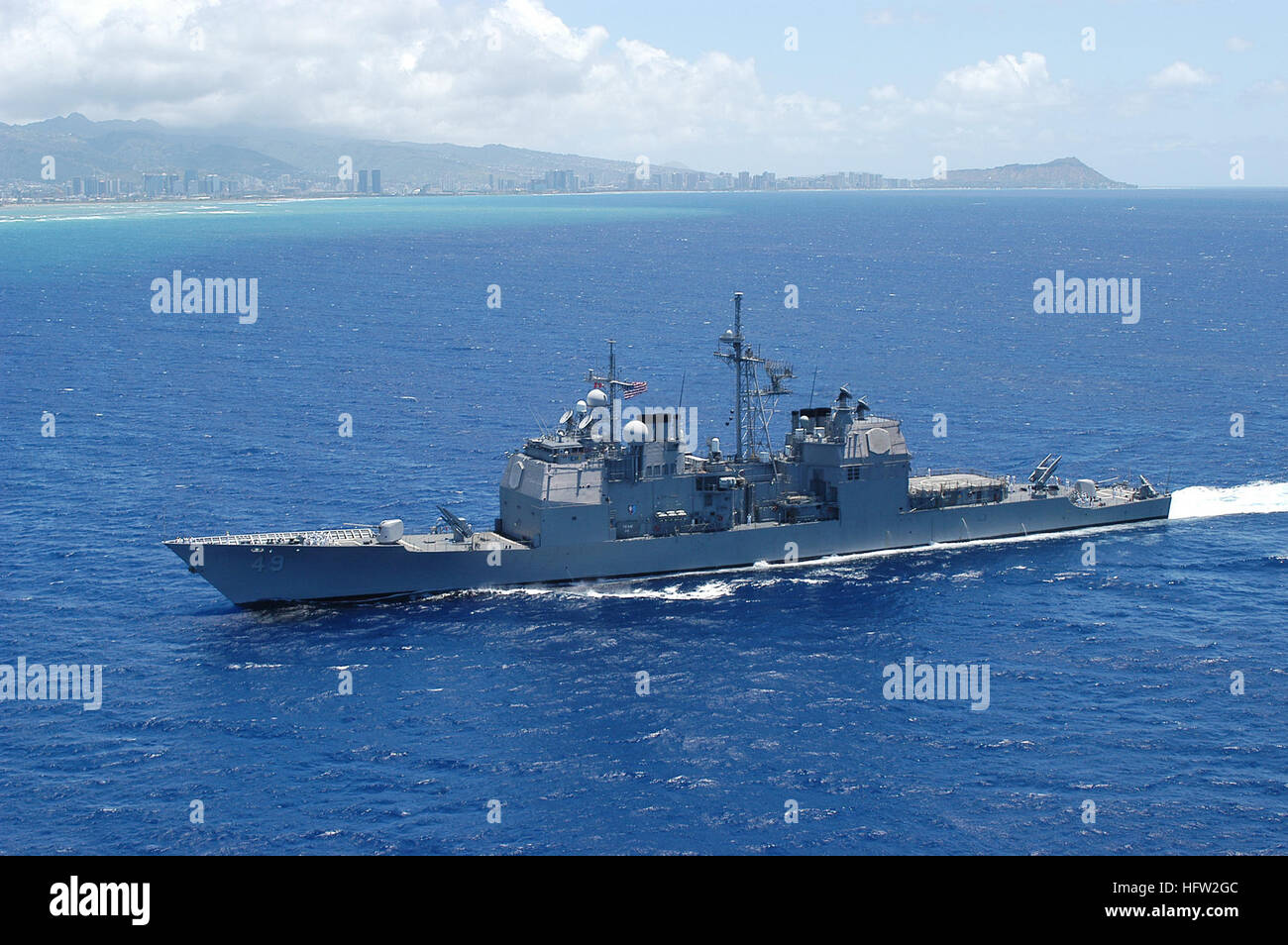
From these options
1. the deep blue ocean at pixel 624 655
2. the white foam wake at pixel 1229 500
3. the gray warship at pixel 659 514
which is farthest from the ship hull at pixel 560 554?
the white foam wake at pixel 1229 500

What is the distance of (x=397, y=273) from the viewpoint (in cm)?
19912

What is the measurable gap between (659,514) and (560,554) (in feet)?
18.6

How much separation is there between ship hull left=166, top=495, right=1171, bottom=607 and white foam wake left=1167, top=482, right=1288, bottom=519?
2348 mm

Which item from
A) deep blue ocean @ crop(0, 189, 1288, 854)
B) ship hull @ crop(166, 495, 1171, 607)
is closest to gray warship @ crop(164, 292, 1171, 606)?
ship hull @ crop(166, 495, 1171, 607)

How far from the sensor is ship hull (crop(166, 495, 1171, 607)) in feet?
188

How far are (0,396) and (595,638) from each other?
2690 inches

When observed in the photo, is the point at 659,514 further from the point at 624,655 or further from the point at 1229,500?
the point at 1229,500

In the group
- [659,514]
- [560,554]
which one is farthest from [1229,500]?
[560,554]

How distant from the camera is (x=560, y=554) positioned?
60.7 meters

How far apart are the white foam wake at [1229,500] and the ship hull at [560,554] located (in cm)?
235

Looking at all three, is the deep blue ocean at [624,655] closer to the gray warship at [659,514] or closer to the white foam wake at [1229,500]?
the white foam wake at [1229,500]

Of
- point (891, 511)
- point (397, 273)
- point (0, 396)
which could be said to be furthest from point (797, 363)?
point (397, 273)

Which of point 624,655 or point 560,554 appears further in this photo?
point 560,554

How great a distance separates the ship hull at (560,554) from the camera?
5719cm
